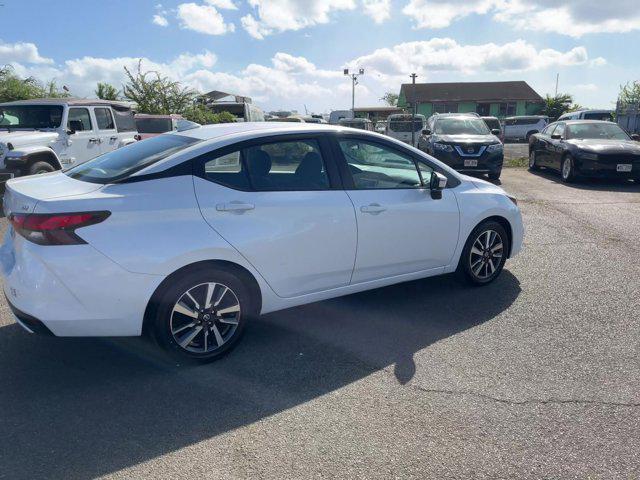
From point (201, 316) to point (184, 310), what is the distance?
0.43 feet

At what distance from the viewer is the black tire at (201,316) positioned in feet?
10.8

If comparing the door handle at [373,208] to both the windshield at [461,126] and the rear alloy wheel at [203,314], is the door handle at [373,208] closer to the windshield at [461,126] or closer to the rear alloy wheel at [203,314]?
the rear alloy wheel at [203,314]

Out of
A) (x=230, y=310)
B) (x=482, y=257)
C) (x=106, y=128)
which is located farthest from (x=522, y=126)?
(x=230, y=310)

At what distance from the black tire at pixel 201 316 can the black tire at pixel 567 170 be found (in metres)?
10.5

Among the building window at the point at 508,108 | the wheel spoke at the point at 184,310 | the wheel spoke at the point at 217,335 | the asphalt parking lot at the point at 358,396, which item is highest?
the building window at the point at 508,108

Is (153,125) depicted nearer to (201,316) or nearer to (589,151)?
(589,151)

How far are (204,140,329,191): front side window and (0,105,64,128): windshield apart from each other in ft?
25.8

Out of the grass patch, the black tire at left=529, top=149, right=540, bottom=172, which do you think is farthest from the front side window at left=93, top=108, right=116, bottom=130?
the grass patch

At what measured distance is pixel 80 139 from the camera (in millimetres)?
10227

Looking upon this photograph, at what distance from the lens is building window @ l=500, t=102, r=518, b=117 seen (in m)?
50.2

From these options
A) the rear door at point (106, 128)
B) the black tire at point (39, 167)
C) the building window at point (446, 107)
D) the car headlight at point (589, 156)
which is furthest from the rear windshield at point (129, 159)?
the building window at point (446, 107)

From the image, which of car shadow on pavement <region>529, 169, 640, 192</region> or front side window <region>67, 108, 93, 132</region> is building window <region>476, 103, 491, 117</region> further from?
front side window <region>67, 108, 93, 132</region>

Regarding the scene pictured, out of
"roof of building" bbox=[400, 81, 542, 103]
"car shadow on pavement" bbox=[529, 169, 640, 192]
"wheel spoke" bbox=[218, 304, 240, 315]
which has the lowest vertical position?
"car shadow on pavement" bbox=[529, 169, 640, 192]

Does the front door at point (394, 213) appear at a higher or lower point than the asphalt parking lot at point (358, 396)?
higher
